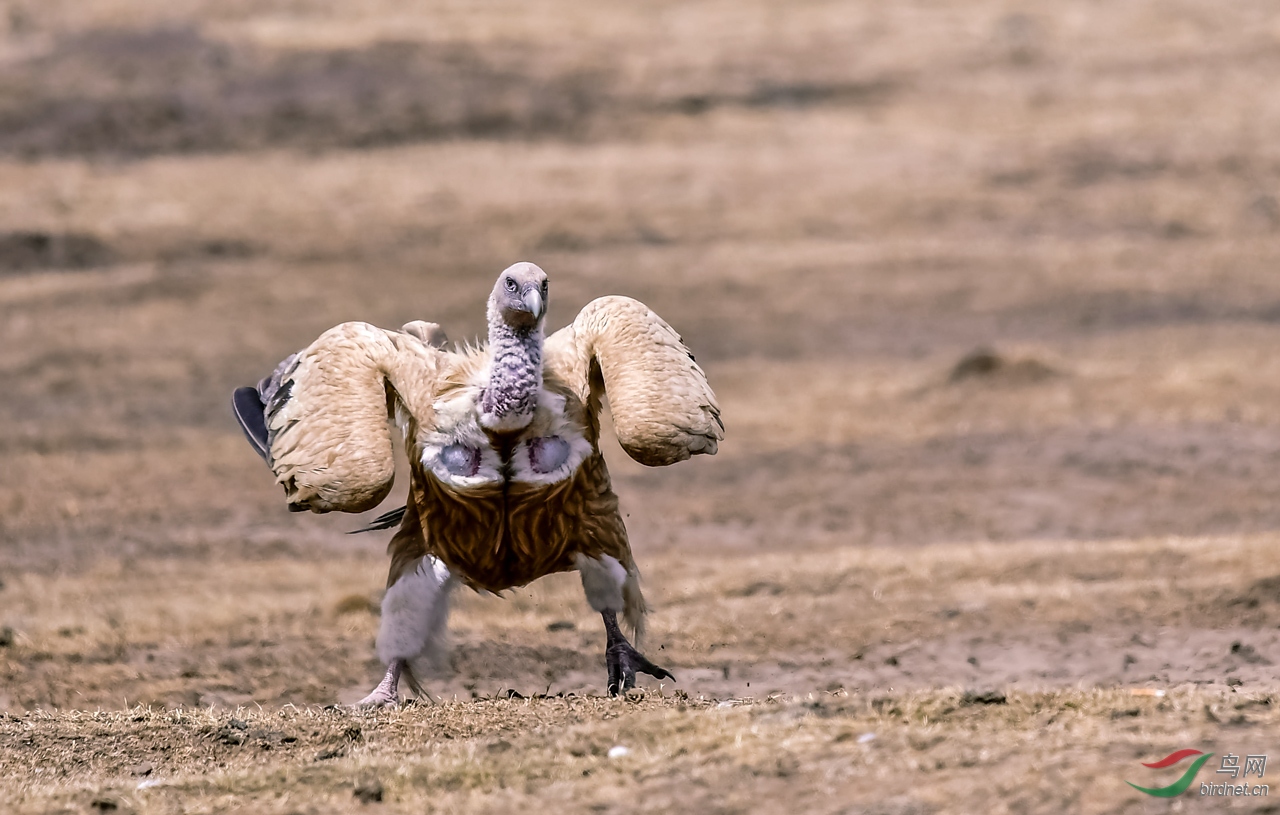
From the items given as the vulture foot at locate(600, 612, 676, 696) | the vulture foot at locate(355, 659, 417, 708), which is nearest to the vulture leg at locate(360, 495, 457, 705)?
Answer: the vulture foot at locate(355, 659, 417, 708)

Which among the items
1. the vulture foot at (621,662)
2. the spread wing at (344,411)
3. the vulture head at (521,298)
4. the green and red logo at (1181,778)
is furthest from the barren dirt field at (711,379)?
the vulture head at (521,298)

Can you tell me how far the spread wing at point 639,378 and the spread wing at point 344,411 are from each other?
21.0 inches

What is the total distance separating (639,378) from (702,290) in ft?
A: 41.2

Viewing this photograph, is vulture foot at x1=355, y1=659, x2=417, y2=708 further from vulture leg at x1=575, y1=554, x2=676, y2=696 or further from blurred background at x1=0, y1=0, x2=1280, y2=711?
blurred background at x1=0, y1=0, x2=1280, y2=711

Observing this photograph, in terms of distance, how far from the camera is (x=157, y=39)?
1095 inches

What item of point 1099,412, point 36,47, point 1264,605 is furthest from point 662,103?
point 1264,605

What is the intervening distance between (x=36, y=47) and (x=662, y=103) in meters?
9.77

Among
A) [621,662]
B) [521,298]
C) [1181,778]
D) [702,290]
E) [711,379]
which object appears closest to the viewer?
[1181,778]

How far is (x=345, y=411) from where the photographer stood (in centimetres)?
653

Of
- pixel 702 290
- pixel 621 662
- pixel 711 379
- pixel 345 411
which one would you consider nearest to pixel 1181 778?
pixel 621 662

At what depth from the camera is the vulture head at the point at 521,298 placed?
21.1 ft

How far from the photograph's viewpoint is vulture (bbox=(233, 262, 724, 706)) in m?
6.39

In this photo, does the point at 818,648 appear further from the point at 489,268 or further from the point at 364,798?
the point at 489,268

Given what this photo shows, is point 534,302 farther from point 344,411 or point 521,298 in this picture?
point 344,411
